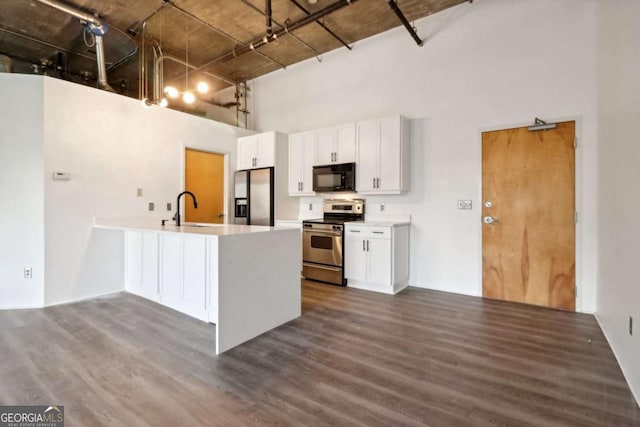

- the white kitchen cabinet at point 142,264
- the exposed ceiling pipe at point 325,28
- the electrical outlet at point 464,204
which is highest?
the exposed ceiling pipe at point 325,28

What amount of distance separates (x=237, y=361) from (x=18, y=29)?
565cm

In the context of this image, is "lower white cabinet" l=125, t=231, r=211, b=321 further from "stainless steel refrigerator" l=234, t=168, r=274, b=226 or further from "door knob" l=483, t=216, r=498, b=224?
"door knob" l=483, t=216, r=498, b=224

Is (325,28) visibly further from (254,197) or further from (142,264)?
(142,264)

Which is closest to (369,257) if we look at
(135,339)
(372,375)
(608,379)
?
(372,375)

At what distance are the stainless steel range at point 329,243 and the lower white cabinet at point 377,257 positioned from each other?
0.37ft

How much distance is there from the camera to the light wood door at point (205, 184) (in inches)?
190

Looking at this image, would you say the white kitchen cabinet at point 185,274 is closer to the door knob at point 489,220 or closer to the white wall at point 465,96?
the white wall at point 465,96

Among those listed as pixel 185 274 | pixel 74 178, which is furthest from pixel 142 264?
pixel 74 178

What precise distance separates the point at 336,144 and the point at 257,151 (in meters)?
1.49

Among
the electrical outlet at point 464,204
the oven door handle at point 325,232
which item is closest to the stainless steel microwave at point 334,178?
the oven door handle at point 325,232

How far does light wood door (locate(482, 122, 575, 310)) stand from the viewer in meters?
3.25

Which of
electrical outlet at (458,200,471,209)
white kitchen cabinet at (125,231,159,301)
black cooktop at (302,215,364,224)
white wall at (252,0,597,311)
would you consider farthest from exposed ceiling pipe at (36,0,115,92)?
electrical outlet at (458,200,471,209)

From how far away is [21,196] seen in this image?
328cm

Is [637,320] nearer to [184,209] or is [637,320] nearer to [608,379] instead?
[608,379]
